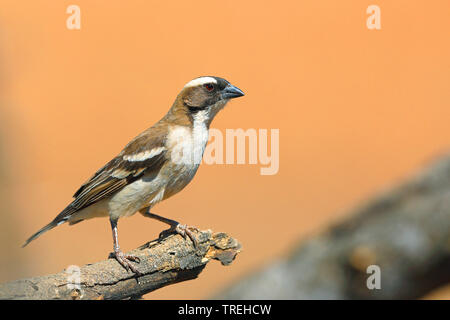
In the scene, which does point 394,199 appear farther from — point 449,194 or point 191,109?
point 191,109

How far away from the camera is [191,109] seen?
5309 millimetres

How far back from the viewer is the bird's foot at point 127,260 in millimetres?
4074

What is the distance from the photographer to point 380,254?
627 cm

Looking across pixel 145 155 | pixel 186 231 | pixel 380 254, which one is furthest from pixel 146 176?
pixel 380 254

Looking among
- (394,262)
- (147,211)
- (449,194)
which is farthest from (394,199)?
(147,211)

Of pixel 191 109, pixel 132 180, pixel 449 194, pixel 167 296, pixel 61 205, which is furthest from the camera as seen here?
pixel 61 205

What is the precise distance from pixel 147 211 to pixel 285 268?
2431 millimetres

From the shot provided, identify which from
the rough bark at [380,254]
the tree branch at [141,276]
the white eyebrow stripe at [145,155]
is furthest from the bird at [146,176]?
the rough bark at [380,254]

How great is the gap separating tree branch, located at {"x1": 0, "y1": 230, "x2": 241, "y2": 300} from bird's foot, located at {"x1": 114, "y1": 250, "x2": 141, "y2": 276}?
0.03 meters

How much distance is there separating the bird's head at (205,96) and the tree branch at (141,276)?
131 centimetres

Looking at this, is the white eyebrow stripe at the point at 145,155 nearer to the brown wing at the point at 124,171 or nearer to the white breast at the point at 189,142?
the brown wing at the point at 124,171

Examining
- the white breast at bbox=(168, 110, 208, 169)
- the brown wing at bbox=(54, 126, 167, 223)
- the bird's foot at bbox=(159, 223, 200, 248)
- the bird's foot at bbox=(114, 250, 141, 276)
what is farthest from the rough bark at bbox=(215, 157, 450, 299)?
the bird's foot at bbox=(114, 250, 141, 276)

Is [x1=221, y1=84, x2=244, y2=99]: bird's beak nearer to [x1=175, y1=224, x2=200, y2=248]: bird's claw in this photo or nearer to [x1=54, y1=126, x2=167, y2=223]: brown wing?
[x1=54, y1=126, x2=167, y2=223]: brown wing

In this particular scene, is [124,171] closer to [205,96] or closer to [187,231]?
[187,231]
